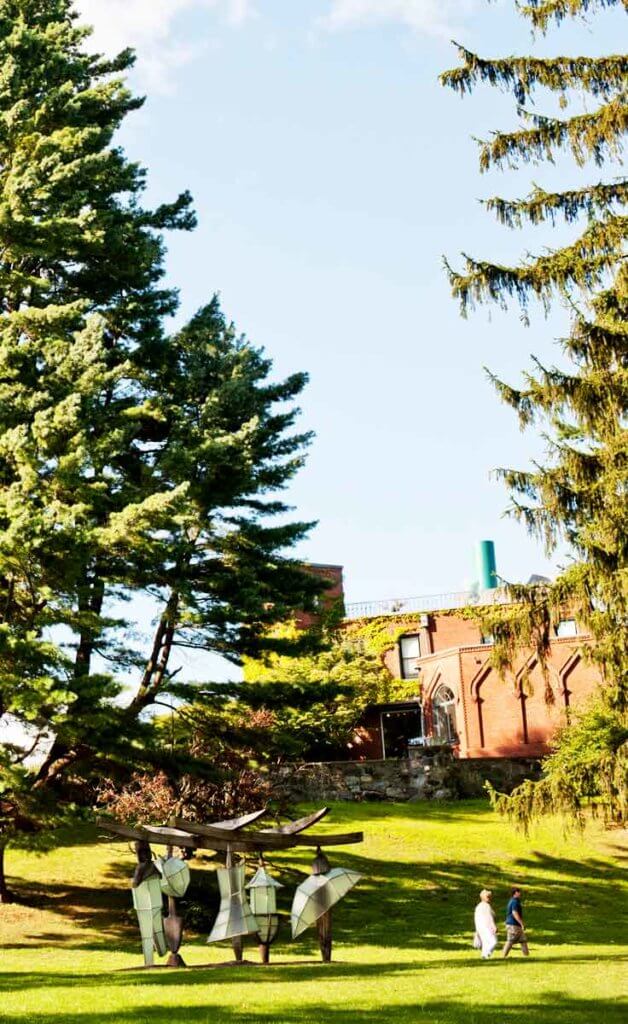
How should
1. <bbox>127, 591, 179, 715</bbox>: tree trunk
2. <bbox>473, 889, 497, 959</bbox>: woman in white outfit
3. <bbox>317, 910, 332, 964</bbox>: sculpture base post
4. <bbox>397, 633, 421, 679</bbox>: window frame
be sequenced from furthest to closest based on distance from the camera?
<bbox>397, 633, 421, 679</bbox>: window frame < <bbox>127, 591, 179, 715</bbox>: tree trunk < <bbox>473, 889, 497, 959</bbox>: woman in white outfit < <bbox>317, 910, 332, 964</bbox>: sculpture base post

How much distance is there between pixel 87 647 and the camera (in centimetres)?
2539

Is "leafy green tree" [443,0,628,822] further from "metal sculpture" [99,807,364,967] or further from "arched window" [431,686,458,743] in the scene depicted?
"arched window" [431,686,458,743]

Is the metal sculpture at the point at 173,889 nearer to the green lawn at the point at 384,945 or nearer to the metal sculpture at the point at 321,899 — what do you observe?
the green lawn at the point at 384,945

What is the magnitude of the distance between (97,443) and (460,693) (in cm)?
2817

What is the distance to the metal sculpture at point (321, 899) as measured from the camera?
57.1 ft

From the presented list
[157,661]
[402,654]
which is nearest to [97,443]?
[157,661]

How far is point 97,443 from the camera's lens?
2283 centimetres

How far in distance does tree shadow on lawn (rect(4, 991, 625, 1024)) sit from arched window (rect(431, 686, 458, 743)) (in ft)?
116

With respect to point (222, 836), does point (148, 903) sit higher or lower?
lower

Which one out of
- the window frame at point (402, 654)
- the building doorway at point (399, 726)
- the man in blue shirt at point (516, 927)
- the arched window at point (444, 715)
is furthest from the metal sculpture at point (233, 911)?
the window frame at point (402, 654)

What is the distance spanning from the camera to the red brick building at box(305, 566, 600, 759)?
46094mm

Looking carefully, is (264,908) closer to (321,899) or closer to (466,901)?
(321,899)

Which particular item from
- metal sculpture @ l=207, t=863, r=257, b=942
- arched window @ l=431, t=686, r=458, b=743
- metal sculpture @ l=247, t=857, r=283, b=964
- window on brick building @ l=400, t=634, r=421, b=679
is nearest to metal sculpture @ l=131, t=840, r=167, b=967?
metal sculpture @ l=207, t=863, r=257, b=942

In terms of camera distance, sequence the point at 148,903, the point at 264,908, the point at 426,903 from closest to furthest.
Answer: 1. the point at 148,903
2. the point at 264,908
3. the point at 426,903
